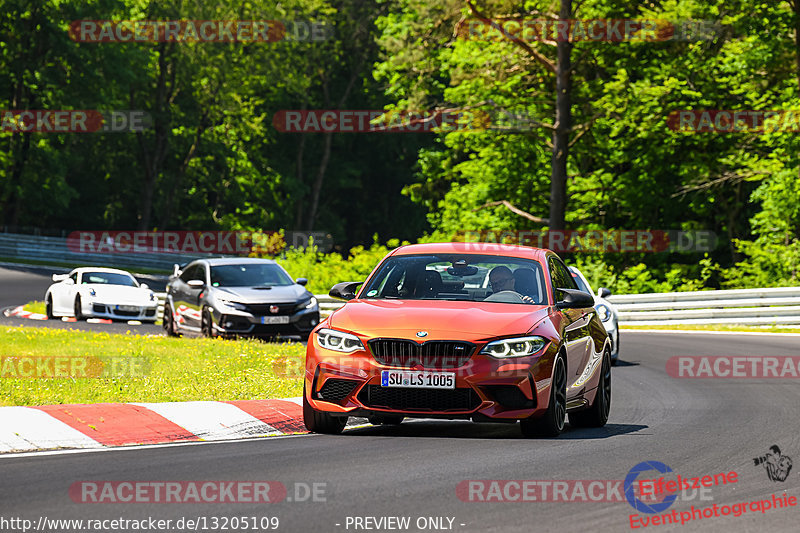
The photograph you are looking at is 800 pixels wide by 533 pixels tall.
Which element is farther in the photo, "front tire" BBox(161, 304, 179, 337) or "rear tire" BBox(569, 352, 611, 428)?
"front tire" BBox(161, 304, 179, 337)

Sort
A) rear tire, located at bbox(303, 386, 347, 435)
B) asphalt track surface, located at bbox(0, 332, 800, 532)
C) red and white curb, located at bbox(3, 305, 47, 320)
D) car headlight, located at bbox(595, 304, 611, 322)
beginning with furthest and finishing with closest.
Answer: red and white curb, located at bbox(3, 305, 47, 320), car headlight, located at bbox(595, 304, 611, 322), rear tire, located at bbox(303, 386, 347, 435), asphalt track surface, located at bbox(0, 332, 800, 532)

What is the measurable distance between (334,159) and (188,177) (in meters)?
10.9

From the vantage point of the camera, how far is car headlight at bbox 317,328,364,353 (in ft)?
33.0

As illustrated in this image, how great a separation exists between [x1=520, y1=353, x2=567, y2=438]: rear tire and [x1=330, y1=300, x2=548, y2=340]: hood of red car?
0.46 m

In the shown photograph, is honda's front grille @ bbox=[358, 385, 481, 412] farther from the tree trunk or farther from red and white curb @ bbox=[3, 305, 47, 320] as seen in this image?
the tree trunk

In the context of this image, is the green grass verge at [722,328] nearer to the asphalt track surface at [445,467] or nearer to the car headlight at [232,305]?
the car headlight at [232,305]

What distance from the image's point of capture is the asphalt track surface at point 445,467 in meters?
6.82

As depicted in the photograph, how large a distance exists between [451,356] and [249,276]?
13967 mm

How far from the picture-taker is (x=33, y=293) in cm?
Answer: 4209

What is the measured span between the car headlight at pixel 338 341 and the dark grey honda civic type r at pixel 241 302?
1164cm

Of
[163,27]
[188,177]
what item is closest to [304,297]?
[163,27]

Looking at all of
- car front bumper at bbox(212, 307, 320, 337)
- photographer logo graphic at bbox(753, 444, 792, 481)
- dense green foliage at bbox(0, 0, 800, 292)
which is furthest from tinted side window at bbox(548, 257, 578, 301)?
dense green foliage at bbox(0, 0, 800, 292)

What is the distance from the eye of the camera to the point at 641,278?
123ft

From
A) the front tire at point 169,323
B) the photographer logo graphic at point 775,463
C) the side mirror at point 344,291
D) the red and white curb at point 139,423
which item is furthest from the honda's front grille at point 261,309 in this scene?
the photographer logo graphic at point 775,463
